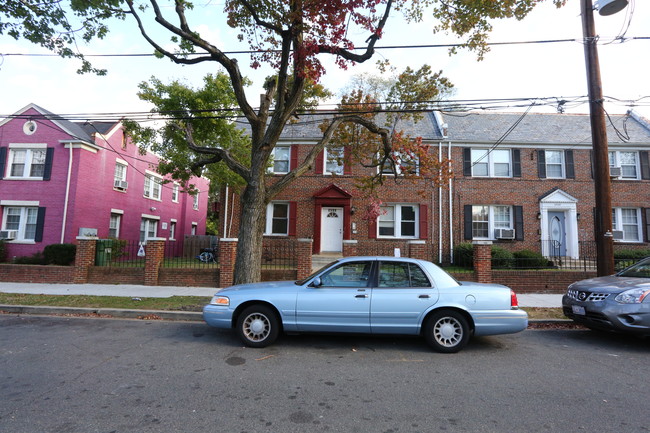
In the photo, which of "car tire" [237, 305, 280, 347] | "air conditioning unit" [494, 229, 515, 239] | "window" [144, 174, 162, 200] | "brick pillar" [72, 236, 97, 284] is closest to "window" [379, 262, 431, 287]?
"car tire" [237, 305, 280, 347]

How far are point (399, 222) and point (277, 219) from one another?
6.12 meters

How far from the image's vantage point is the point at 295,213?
54.3 feet

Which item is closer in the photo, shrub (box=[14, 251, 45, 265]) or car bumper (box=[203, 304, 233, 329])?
car bumper (box=[203, 304, 233, 329])

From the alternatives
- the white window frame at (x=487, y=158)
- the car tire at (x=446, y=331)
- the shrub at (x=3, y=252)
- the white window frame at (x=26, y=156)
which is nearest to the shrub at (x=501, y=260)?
the white window frame at (x=487, y=158)

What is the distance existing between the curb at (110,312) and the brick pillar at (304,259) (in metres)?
4.03

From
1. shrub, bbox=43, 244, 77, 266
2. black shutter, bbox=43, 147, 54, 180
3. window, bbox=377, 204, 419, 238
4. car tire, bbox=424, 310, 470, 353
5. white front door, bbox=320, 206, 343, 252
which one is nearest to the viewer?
car tire, bbox=424, 310, 470, 353

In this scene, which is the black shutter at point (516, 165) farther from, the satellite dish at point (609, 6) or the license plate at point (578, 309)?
the license plate at point (578, 309)

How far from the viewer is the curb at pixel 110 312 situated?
7352mm

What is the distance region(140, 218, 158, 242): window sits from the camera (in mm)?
21598

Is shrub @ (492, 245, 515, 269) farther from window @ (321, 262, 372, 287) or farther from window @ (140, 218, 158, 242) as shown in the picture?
window @ (140, 218, 158, 242)

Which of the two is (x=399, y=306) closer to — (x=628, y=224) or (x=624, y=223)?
(x=624, y=223)

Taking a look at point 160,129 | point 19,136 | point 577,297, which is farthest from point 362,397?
point 19,136

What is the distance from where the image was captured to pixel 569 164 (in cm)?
1673

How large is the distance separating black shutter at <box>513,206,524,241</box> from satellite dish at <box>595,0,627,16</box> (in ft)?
34.6
